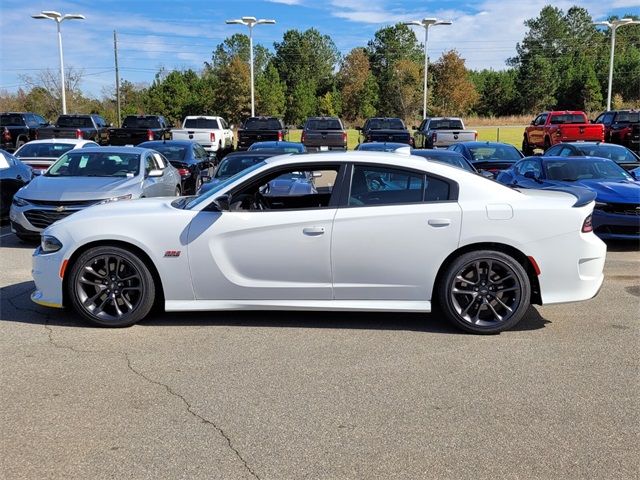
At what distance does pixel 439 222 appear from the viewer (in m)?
5.34

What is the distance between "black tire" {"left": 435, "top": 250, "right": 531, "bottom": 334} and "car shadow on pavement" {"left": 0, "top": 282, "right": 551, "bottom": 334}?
0.22 m

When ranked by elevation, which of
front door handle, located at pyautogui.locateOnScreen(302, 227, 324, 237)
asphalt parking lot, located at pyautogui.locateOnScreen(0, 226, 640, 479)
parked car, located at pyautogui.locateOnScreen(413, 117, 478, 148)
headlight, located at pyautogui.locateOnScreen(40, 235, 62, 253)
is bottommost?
asphalt parking lot, located at pyautogui.locateOnScreen(0, 226, 640, 479)

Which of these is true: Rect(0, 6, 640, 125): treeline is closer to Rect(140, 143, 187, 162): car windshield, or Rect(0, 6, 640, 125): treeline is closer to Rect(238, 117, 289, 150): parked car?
Rect(238, 117, 289, 150): parked car

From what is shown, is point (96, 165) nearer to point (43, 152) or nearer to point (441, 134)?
point (43, 152)

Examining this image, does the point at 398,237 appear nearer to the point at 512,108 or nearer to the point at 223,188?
the point at 223,188

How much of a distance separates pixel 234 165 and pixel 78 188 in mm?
3752

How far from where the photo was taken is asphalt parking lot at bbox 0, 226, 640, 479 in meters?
3.31

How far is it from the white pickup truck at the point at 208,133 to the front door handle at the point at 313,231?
2042cm

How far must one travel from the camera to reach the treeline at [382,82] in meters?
63.0

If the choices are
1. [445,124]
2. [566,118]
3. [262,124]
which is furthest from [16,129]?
[566,118]

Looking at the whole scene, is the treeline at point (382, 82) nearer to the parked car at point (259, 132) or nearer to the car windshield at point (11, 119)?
the car windshield at point (11, 119)

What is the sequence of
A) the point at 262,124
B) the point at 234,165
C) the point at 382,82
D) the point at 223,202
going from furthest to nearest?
the point at 382,82 → the point at 262,124 → the point at 234,165 → the point at 223,202

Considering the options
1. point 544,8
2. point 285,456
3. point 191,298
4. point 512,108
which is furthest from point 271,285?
point 544,8

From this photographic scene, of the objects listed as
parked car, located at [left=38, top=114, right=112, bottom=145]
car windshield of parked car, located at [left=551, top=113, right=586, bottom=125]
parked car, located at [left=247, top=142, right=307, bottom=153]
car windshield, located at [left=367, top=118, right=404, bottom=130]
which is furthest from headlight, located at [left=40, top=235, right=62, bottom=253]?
car windshield of parked car, located at [left=551, top=113, right=586, bottom=125]
